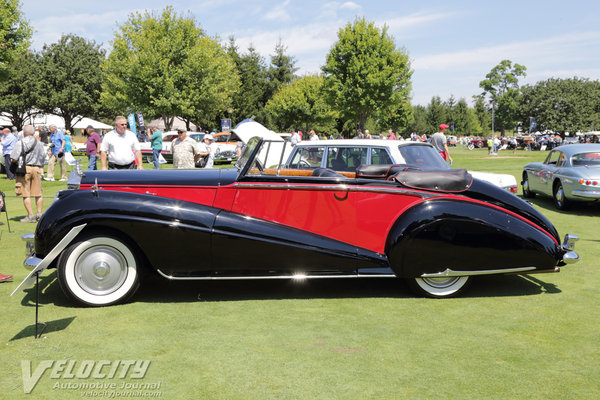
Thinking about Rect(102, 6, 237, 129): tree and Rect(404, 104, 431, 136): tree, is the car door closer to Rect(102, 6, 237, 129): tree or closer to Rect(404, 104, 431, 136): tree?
Rect(102, 6, 237, 129): tree

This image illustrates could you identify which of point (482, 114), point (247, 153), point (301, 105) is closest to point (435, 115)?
point (482, 114)

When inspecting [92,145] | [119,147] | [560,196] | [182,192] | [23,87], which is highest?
[23,87]

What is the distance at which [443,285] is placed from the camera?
5090 mm

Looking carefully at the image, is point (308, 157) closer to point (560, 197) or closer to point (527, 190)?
point (560, 197)

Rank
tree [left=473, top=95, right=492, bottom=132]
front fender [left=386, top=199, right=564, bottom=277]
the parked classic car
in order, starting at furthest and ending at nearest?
1. tree [left=473, top=95, right=492, bottom=132]
2. the parked classic car
3. front fender [left=386, top=199, right=564, bottom=277]

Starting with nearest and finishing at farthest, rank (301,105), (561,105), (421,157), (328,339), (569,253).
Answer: (328,339)
(569,253)
(421,157)
(301,105)
(561,105)

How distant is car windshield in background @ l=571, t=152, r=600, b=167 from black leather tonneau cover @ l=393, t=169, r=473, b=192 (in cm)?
690

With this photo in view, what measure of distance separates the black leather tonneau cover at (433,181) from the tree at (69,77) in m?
48.5

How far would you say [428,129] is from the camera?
323ft

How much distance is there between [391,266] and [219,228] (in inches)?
64.8

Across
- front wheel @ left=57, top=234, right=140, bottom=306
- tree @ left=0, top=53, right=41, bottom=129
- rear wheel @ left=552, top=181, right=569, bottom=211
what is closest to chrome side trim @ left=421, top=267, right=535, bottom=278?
front wheel @ left=57, top=234, right=140, bottom=306

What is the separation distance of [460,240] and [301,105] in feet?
179

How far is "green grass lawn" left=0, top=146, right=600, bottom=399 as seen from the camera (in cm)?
320

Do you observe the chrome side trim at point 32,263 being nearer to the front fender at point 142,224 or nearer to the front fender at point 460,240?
the front fender at point 142,224
